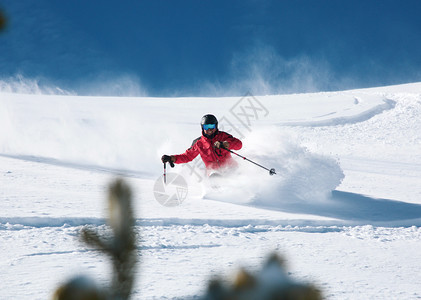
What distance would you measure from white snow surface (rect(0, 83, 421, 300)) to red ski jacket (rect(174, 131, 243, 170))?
31 centimetres

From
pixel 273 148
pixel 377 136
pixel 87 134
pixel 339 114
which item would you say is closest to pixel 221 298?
pixel 273 148

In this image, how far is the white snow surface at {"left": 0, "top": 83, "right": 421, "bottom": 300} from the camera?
3.24m

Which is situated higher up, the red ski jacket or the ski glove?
the red ski jacket

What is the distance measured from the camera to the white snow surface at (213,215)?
324cm

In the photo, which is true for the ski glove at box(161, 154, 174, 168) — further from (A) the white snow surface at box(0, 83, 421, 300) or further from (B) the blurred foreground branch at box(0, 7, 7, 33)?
(B) the blurred foreground branch at box(0, 7, 7, 33)

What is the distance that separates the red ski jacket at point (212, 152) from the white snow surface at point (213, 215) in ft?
1.01

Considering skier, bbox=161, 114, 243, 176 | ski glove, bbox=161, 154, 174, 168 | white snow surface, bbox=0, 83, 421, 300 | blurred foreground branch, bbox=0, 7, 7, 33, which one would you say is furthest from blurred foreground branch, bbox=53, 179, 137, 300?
skier, bbox=161, 114, 243, 176

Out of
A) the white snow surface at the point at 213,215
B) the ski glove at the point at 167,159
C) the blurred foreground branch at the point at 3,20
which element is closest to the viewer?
the blurred foreground branch at the point at 3,20

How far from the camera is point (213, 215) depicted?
5387 millimetres

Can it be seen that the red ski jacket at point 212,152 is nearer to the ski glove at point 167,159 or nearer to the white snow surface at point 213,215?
the ski glove at point 167,159

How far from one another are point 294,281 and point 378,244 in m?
4.71

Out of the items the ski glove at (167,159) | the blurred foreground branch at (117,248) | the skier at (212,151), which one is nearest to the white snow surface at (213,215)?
the blurred foreground branch at (117,248)

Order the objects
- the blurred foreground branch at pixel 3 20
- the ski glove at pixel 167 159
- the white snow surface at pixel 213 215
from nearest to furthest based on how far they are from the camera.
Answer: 1. the blurred foreground branch at pixel 3 20
2. the white snow surface at pixel 213 215
3. the ski glove at pixel 167 159

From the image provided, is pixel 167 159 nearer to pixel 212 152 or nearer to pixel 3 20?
pixel 212 152
